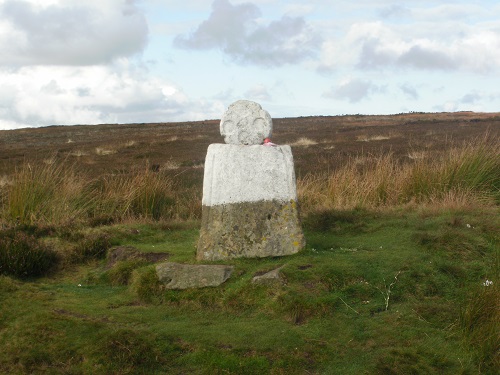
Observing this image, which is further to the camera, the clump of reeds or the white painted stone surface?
the clump of reeds

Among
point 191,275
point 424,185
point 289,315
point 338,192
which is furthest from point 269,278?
point 424,185

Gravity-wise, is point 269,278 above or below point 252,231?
below

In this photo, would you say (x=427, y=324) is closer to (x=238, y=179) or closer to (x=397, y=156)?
(x=238, y=179)

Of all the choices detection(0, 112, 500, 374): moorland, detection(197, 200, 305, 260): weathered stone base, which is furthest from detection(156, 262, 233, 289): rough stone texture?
detection(197, 200, 305, 260): weathered stone base

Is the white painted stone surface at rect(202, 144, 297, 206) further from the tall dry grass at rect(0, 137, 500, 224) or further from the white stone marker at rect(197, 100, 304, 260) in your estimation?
the tall dry grass at rect(0, 137, 500, 224)

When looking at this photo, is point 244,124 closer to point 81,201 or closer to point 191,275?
point 191,275

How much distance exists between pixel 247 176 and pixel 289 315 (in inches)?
95.2

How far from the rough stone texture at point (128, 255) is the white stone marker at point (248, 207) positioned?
91 cm

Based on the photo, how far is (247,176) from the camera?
9.21 m

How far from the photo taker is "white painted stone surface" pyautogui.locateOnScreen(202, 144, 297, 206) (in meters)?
9.20

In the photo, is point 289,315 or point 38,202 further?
point 38,202

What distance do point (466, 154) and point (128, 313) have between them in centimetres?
968

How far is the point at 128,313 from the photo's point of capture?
→ 7828 millimetres

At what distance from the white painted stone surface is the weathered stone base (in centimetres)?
11
